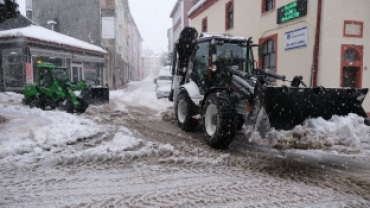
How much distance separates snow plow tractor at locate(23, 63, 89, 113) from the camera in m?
9.28

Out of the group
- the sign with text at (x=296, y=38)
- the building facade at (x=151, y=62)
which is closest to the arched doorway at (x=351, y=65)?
the sign with text at (x=296, y=38)

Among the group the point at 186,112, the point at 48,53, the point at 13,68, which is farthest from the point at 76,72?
the point at 186,112

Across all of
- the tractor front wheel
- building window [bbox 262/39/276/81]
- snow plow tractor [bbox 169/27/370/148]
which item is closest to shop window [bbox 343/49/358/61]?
building window [bbox 262/39/276/81]

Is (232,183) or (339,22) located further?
(339,22)

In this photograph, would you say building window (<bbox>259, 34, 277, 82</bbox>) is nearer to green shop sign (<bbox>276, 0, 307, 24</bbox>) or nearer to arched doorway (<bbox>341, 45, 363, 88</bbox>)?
green shop sign (<bbox>276, 0, 307, 24</bbox>)

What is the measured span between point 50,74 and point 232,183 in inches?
351

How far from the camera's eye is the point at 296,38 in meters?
10.1

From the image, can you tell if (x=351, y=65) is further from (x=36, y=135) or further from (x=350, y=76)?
(x=36, y=135)

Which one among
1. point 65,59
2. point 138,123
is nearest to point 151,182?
point 138,123

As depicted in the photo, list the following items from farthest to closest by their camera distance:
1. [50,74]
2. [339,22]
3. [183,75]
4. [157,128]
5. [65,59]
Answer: [65,59] < [50,74] < [339,22] < [183,75] < [157,128]

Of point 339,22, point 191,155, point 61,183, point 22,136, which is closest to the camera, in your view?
point 61,183

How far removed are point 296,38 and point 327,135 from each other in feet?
22.6

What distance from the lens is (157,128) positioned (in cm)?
684

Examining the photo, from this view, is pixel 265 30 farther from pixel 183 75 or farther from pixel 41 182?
pixel 41 182
